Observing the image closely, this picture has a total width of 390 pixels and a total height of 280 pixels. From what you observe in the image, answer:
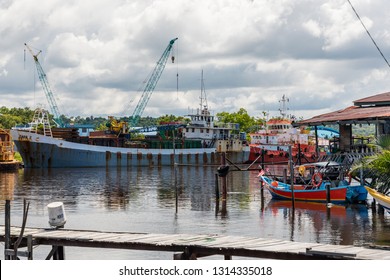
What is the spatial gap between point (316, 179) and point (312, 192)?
1042 mm

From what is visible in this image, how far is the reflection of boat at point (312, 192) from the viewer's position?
187 ft

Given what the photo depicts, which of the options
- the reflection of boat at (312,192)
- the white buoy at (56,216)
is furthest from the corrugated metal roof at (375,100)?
the white buoy at (56,216)

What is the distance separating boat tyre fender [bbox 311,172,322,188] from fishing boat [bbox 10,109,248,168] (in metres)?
62.1

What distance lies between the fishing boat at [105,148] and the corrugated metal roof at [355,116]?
57526 mm

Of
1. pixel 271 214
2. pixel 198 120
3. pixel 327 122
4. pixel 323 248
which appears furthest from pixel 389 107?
pixel 198 120

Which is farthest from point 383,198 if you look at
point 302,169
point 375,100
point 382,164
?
point 375,100

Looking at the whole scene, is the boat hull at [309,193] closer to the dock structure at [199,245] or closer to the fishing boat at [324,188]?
the fishing boat at [324,188]

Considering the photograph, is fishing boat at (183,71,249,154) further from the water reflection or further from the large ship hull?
the water reflection

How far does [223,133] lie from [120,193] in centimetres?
7647

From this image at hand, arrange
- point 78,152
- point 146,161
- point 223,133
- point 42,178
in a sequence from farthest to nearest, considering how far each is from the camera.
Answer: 1. point 223,133
2. point 146,161
3. point 78,152
4. point 42,178

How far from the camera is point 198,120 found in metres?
146

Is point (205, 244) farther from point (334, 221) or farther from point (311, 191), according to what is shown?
point (311, 191)

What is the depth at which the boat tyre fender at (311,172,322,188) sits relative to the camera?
190 ft

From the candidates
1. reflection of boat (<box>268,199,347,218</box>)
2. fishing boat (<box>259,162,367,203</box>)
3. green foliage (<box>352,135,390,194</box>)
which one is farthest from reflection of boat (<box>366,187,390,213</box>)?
fishing boat (<box>259,162,367,203</box>)
